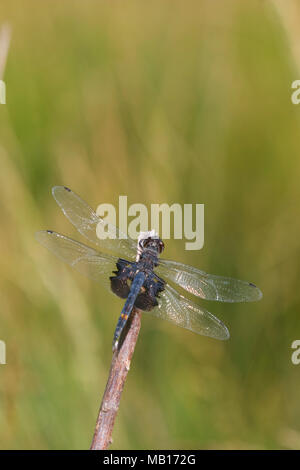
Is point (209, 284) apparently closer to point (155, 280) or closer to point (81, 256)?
point (155, 280)

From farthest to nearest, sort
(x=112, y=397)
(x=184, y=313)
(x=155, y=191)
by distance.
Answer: (x=155, y=191)
(x=184, y=313)
(x=112, y=397)

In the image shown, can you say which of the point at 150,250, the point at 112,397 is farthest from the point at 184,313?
the point at 112,397

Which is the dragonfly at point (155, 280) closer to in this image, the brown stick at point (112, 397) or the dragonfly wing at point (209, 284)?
the dragonfly wing at point (209, 284)

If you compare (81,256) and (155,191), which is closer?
(81,256)

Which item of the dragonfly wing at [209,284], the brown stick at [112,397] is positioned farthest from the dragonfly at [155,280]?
the brown stick at [112,397]

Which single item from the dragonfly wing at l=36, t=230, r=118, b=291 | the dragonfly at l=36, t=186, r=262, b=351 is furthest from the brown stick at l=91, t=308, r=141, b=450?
the dragonfly wing at l=36, t=230, r=118, b=291

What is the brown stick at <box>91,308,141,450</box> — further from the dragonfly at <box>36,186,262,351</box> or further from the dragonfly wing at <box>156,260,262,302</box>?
the dragonfly wing at <box>156,260,262,302</box>

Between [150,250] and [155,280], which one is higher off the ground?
[150,250]
